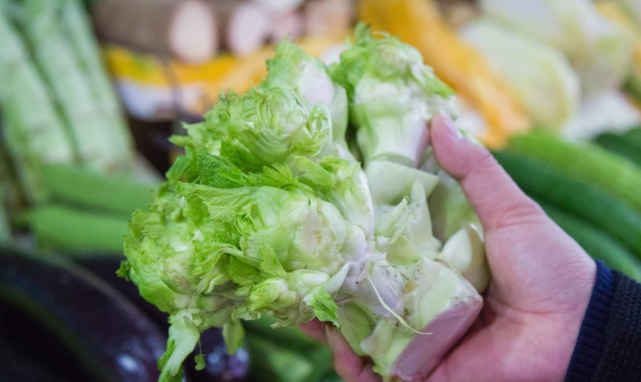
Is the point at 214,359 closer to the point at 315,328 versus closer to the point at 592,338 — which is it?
the point at 315,328

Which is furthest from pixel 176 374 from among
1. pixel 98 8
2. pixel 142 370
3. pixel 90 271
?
pixel 98 8

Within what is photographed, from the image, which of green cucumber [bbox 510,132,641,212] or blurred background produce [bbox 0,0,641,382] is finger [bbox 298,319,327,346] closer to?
blurred background produce [bbox 0,0,641,382]

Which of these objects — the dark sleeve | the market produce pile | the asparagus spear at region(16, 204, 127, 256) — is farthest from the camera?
the asparagus spear at region(16, 204, 127, 256)

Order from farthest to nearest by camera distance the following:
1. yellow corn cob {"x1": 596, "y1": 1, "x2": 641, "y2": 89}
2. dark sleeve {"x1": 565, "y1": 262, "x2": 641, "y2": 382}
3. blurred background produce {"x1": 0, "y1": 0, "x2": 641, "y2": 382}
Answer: yellow corn cob {"x1": 596, "y1": 1, "x2": 641, "y2": 89} → blurred background produce {"x1": 0, "y1": 0, "x2": 641, "y2": 382} → dark sleeve {"x1": 565, "y1": 262, "x2": 641, "y2": 382}

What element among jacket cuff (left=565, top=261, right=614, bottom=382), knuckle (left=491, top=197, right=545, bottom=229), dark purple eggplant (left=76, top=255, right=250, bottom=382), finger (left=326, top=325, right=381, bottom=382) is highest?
knuckle (left=491, top=197, right=545, bottom=229)

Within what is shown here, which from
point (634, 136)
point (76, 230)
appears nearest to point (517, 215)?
point (76, 230)

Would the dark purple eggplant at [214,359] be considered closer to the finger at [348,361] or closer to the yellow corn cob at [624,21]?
the finger at [348,361]

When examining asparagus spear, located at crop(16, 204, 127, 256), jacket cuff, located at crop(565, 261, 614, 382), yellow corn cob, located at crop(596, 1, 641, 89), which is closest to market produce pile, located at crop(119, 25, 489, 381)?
jacket cuff, located at crop(565, 261, 614, 382)
